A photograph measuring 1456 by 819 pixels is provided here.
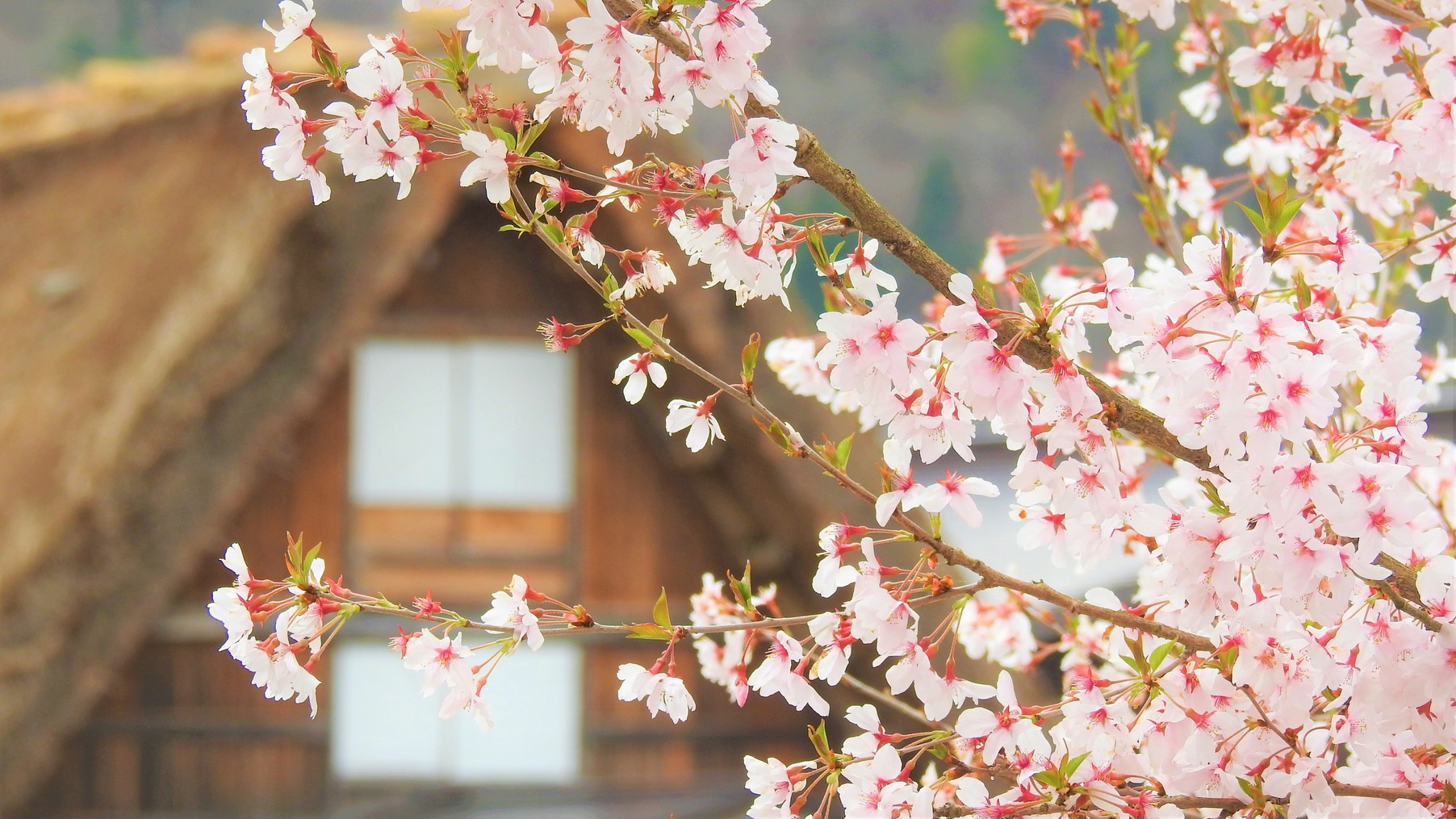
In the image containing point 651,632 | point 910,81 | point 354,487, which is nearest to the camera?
point 651,632

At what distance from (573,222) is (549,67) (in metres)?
0.12

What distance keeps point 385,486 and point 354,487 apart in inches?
3.8

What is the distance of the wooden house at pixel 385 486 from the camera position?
138 inches

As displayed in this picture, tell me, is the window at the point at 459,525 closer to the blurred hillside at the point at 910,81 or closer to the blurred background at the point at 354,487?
the blurred background at the point at 354,487

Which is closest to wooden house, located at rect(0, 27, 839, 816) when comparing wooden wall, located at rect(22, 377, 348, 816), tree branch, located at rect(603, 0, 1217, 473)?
wooden wall, located at rect(22, 377, 348, 816)

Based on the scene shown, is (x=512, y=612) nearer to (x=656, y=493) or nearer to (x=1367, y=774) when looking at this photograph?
(x=1367, y=774)

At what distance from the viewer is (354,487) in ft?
12.4

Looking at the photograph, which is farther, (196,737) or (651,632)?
(196,737)

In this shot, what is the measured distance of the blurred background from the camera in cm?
338

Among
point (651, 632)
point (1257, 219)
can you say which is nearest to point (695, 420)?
point (651, 632)

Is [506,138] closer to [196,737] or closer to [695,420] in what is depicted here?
[695,420]

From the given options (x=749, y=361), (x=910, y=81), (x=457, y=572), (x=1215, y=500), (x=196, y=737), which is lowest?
(x=196, y=737)

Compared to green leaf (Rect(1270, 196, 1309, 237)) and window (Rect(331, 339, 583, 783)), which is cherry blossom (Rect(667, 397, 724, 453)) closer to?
green leaf (Rect(1270, 196, 1309, 237))

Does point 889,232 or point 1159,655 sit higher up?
point 889,232
